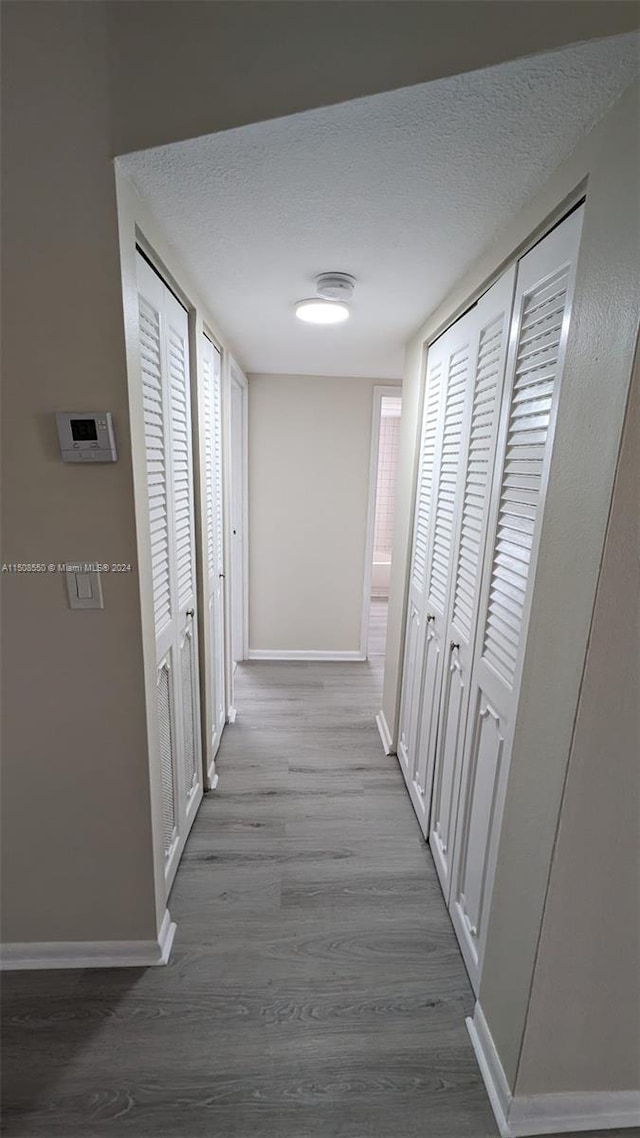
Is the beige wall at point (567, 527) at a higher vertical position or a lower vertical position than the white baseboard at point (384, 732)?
higher

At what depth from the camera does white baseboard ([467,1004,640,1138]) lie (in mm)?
1090

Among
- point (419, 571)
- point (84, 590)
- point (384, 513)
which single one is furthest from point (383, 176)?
point (384, 513)

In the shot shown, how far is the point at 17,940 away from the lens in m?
1.43

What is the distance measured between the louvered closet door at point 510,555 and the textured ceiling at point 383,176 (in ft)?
0.58

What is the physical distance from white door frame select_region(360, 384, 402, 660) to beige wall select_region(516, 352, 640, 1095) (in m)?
2.69

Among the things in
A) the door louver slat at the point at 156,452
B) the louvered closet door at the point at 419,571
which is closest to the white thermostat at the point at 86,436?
the door louver slat at the point at 156,452

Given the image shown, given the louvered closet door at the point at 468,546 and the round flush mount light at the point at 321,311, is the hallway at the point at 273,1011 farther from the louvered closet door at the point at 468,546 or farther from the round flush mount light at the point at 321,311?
the round flush mount light at the point at 321,311

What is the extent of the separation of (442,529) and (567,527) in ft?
3.02

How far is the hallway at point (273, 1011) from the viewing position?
1.12 meters

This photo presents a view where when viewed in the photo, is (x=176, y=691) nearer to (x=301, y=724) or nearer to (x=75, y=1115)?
(x=75, y=1115)

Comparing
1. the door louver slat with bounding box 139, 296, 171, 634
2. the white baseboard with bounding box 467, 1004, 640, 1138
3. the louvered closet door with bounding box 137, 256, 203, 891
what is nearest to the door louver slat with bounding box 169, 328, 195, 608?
the louvered closet door with bounding box 137, 256, 203, 891

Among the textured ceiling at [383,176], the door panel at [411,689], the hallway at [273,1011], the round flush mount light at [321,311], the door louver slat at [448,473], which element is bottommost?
the hallway at [273,1011]

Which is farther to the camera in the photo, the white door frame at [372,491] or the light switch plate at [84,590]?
the white door frame at [372,491]

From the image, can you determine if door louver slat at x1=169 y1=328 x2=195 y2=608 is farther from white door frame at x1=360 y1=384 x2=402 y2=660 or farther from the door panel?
white door frame at x1=360 y1=384 x2=402 y2=660
